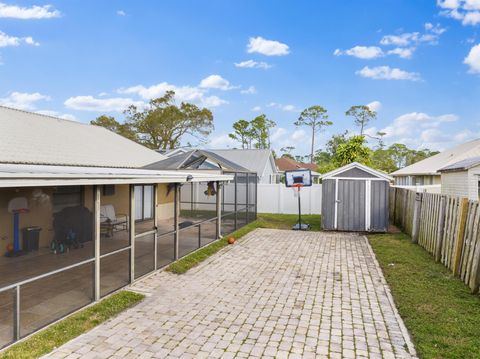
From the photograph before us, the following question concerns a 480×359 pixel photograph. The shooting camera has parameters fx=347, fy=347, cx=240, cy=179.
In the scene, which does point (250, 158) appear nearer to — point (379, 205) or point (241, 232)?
point (241, 232)

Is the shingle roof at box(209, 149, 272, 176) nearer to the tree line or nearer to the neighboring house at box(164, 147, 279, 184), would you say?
the neighboring house at box(164, 147, 279, 184)

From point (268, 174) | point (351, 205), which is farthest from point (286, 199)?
point (268, 174)

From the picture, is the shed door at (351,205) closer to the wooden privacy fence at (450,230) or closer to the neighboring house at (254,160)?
the wooden privacy fence at (450,230)

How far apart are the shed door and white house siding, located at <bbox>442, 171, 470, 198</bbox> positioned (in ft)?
18.9

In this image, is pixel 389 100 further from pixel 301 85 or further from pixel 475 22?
pixel 475 22

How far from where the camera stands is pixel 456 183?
15.8 metres

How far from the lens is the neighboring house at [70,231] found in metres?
4.82

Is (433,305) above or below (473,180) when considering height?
below

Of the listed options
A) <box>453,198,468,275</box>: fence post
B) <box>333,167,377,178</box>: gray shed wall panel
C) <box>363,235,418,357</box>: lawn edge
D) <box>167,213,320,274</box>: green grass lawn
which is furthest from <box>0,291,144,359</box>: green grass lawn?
<box>333,167,377,178</box>: gray shed wall panel

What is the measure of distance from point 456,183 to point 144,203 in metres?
14.3

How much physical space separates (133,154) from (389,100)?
2549cm

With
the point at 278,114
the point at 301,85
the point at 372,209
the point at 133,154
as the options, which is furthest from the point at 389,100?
the point at 133,154

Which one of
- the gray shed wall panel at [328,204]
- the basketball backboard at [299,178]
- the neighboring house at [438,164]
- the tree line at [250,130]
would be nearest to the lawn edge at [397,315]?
the gray shed wall panel at [328,204]

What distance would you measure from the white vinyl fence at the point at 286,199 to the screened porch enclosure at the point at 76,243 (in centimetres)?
1040
